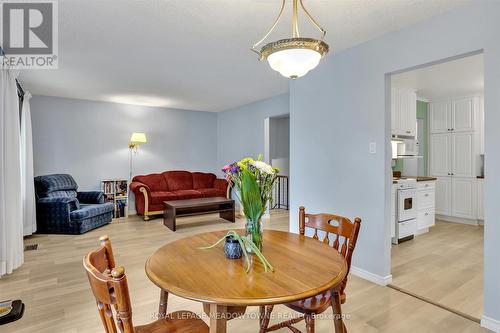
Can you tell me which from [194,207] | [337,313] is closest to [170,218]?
[194,207]

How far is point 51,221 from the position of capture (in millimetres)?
4508

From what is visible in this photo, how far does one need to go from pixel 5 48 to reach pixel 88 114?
9.64 feet

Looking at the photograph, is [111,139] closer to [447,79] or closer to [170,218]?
[170,218]

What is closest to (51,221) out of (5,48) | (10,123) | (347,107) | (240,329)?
(10,123)

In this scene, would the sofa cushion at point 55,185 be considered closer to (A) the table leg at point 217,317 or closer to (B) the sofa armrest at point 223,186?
(B) the sofa armrest at point 223,186

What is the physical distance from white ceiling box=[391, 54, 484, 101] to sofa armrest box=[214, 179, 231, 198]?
376 centimetres

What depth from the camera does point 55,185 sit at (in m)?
4.86

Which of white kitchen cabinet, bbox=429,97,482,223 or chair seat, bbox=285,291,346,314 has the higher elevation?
white kitchen cabinet, bbox=429,97,482,223

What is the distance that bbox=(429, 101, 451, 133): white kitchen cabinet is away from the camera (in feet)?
17.3

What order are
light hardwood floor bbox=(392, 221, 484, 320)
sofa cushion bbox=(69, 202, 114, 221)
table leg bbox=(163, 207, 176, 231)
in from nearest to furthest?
light hardwood floor bbox=(392, 221, 484, 320) < sofa cushion bbox=(69, 202, 114, 221) < table leg bbox=(163, 207, 176, 231)

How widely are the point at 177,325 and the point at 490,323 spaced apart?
7.19ft

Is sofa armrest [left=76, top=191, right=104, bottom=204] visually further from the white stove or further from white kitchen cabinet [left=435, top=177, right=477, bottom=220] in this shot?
white kitchen cabinet [left=435, top=177, right=477, bottom=220]

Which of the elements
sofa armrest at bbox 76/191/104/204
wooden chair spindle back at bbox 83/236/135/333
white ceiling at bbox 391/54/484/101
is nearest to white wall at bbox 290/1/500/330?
white ceiling at bbox 391/54/484/101

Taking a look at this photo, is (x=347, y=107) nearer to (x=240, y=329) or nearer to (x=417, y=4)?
(x=417, y=4)
